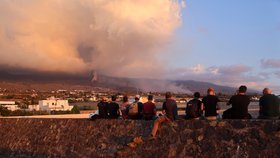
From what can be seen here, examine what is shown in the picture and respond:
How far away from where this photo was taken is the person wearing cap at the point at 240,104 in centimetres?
1382

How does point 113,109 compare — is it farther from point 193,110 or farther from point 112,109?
point 193,110

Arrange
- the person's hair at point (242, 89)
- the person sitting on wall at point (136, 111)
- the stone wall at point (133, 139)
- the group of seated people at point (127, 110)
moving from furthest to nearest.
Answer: the person sitting on wall at point (136, 111)
the group of seated people at point (127, 110)
the person's hair at point (242, 89)
the stone wall at point (133, 139)

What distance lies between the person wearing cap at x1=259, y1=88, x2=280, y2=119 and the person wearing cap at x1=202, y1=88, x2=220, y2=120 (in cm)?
140

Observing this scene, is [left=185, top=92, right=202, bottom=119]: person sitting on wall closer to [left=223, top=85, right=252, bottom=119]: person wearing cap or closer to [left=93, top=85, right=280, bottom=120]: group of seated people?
[left=93, top=85, right=280, bottom=120]: group of seated people

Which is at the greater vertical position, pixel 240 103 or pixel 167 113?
pixel 240 103

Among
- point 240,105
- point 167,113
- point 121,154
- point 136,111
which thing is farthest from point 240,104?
point 136,111

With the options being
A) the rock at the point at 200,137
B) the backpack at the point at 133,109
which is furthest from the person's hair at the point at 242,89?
the backpack at the point at 133,109

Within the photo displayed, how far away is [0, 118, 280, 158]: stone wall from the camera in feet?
42.6

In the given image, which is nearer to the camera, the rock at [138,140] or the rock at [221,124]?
the rock at [221,124]

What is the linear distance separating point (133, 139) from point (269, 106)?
4.40 metres

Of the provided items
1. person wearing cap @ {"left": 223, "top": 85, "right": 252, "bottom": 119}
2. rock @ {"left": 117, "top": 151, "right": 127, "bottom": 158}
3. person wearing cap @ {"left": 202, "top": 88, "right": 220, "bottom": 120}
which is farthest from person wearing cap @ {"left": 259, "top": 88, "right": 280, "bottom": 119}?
rock @ {"left": 117, "top": 151, "right": 127, "bottom": 158}

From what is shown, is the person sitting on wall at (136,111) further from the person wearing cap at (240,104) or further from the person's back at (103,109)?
the person wearing cap at (240,104)

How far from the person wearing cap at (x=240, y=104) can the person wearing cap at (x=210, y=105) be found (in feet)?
1.92

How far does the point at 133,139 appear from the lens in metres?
15.1
